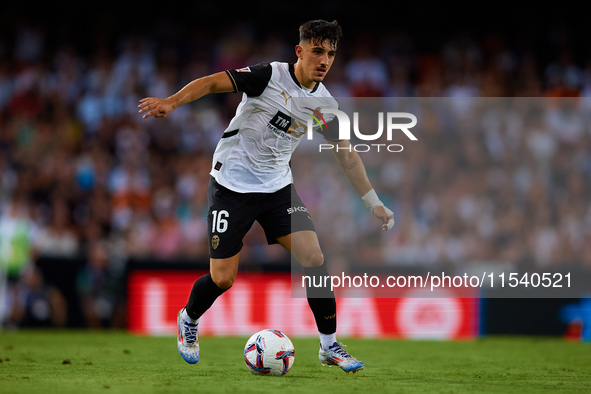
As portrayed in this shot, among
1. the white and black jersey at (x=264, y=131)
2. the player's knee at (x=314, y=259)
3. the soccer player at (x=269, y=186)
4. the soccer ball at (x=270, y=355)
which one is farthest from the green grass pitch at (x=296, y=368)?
the white and black jersey at (x=264, y=131)

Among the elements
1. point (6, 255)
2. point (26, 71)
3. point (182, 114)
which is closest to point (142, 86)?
point (182, 114)

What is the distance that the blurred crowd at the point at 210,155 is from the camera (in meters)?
10.5

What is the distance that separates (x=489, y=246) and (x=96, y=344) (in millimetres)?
5748

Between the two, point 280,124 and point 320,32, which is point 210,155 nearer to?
point 280,124

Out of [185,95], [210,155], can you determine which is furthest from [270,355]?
[210,155]

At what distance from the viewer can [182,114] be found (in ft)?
45.6

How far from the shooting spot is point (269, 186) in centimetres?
580

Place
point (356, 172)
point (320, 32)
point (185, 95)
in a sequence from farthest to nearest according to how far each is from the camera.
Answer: point (356, 172) < point (320, 32) < point (185, 95)

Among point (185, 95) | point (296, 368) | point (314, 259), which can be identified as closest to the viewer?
point (185, 95)

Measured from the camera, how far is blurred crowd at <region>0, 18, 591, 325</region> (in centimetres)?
1054

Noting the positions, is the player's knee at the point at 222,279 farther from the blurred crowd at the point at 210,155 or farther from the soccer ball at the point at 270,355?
the blurred crowd at the point at 210,155

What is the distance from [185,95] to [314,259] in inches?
64.5

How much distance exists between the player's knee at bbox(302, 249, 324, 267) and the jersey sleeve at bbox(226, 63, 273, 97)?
1344 millimetres

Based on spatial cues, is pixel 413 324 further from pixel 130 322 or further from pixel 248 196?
pixel 248 196
